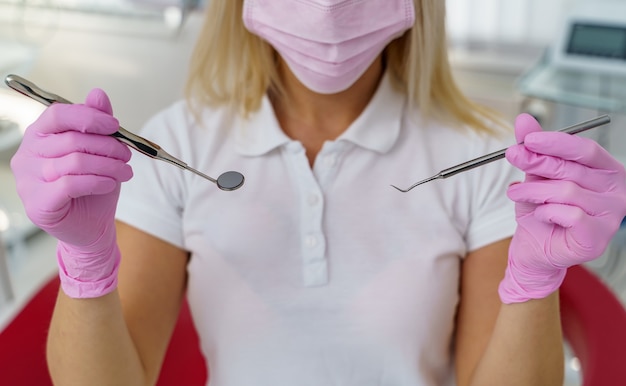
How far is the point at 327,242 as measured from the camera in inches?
45.1

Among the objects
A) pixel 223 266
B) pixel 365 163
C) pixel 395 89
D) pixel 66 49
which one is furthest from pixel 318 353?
pixel 66 49

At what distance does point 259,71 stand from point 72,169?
48cm

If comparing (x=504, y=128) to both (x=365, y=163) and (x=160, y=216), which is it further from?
(x=160, y=216)

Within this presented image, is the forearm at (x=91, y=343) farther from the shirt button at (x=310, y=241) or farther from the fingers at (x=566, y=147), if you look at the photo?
the fingers at (x=566, y=147)

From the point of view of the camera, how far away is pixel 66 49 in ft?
8.68

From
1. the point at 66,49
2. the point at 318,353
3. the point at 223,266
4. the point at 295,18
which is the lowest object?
the point at 66,49

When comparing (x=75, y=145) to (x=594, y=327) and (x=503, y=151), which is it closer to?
(x=503, y=151)

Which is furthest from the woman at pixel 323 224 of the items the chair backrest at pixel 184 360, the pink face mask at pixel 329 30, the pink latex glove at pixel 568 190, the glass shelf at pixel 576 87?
the glass shelf at pixel 576 87

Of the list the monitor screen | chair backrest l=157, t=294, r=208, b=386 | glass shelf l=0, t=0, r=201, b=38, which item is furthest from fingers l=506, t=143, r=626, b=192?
glass shelf l=0, t=0, r=201, b=38

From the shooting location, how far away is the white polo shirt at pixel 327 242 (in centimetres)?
113

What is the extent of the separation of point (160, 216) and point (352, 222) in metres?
0.29

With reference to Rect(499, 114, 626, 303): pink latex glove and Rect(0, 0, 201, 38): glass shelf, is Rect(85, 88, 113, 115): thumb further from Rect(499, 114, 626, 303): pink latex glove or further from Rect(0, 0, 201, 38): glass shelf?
Rect(0, 0, 201, 38): glass shelf

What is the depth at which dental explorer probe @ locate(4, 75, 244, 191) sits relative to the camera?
30.1 inches

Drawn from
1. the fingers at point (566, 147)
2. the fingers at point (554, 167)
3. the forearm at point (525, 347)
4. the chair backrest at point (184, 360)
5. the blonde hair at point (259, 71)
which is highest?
the fingers at point (566, 147)
